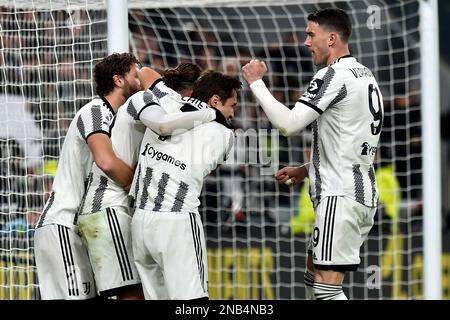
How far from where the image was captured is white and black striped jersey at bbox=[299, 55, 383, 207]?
17.6 feet

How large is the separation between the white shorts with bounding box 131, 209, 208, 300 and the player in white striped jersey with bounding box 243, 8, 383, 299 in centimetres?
59

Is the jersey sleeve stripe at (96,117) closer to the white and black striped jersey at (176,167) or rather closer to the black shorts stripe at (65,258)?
the white and black striped jersey at (176,167)

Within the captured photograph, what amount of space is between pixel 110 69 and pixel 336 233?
142 cm

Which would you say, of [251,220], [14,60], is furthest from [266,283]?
[14,60]

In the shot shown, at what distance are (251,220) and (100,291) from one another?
13.0 ft

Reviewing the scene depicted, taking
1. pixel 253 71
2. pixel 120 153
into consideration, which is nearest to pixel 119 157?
pixel 120 153

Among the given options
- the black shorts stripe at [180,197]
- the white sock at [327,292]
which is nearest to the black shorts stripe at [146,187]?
the black shorts stripe at [180,197]

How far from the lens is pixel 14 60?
7.30 metres

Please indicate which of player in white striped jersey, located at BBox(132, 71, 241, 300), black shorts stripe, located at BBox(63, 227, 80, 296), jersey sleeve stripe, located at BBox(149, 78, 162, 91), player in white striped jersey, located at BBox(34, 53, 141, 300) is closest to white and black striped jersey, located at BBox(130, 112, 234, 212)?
player in white striped jersey, located at BBox(132, 71, 241, 300)

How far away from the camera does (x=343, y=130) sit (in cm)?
537

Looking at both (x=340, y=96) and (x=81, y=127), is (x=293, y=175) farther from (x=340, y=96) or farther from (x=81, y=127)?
(x=81, y=127)

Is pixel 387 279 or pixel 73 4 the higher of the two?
pixel 73 4

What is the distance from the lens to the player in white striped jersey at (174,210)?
5.31m
